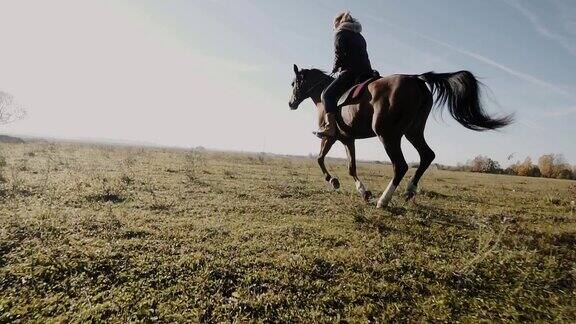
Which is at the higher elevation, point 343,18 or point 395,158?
point 343,18

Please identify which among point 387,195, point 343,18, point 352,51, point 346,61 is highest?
point 343,18

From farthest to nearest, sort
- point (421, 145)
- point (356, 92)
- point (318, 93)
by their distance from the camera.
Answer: point (318, 93)
point (421, 145)
point (356, 92)

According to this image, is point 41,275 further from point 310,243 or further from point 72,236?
point 310,243

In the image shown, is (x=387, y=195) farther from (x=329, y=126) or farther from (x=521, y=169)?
(x=521, y=169)

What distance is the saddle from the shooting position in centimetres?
677

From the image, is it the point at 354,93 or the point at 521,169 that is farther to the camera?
the point at 521,169

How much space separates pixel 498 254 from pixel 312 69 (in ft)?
20.8

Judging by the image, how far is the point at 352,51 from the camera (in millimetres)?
7355

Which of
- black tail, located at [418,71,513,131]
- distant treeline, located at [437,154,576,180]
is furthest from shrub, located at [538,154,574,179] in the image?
black tail, located at [418,71,513,131]

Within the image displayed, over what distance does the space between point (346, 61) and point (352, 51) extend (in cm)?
23

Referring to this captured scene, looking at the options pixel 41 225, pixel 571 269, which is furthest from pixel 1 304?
pixel 571 269

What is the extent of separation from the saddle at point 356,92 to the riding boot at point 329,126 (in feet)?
1.36

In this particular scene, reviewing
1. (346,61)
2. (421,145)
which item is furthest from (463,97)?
(346,61)

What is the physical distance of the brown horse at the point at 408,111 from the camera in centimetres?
618
